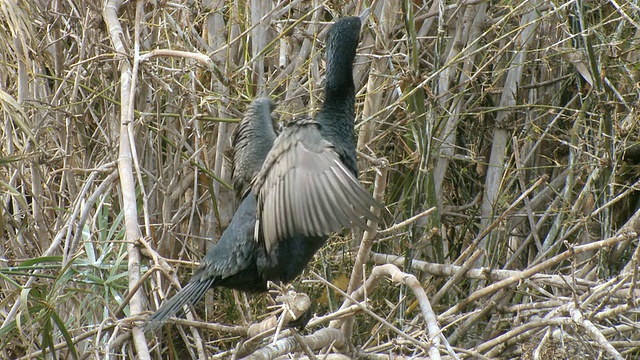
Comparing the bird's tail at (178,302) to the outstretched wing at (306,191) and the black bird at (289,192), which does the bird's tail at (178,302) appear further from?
the outstretched wing at (306,191)

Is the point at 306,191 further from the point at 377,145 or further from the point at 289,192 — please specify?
the point at 377,145

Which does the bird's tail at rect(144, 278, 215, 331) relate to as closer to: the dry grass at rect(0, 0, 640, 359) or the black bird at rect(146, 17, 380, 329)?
the black bird at rect(146, 17, 380, 329)

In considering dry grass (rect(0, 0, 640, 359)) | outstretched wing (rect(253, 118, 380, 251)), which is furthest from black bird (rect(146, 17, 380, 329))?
dry grass (rect(0, 0, 640, 359))

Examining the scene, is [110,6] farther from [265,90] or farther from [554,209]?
[554,209]

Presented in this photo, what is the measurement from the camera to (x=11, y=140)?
455 cm

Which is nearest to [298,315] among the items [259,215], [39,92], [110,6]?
[259,215]

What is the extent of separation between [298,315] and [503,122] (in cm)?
243

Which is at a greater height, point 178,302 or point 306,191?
point 306,191

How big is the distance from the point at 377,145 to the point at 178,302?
2.08 metres

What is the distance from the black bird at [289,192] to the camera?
3398 mm

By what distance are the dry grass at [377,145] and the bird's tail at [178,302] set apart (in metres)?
0.45

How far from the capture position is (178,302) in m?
3.52

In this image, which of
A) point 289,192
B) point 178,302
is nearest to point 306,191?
point 289,192

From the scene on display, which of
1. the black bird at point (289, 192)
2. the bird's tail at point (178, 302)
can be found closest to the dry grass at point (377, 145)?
the black bird at point (289, 192)
